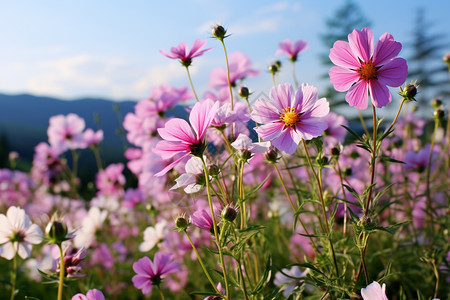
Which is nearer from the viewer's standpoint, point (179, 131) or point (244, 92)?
point (179, 131)

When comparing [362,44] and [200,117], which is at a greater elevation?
[362,44]

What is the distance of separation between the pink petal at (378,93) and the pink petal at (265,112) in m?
0.16

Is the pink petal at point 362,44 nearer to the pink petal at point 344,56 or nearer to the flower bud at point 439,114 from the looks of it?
the pink petal at point 344,56

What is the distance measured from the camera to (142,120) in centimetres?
146

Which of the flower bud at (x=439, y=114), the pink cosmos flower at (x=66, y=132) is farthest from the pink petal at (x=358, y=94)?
the pink cosmos flower at (x=66, y=132)

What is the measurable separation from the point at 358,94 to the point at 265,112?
0.16 meters

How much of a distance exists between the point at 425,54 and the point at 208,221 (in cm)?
2676

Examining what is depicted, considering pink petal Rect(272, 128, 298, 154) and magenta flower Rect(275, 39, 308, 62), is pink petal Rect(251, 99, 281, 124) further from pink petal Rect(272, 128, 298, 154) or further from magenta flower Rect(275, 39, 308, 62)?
magenta flower Rect(275, 39, 308, 62)

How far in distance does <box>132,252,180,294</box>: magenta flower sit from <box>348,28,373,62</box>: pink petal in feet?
1.90

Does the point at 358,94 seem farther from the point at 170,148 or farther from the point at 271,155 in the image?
the point at 170,148

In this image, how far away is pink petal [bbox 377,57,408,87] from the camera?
2.01 ft

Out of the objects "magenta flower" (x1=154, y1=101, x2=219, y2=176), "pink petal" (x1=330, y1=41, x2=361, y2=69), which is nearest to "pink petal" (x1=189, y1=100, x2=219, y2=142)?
"magenta flower" (x1=154, y1=101, x2=219, y2=176)

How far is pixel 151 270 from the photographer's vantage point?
83cm

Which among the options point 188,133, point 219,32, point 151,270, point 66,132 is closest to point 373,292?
point 188,133
